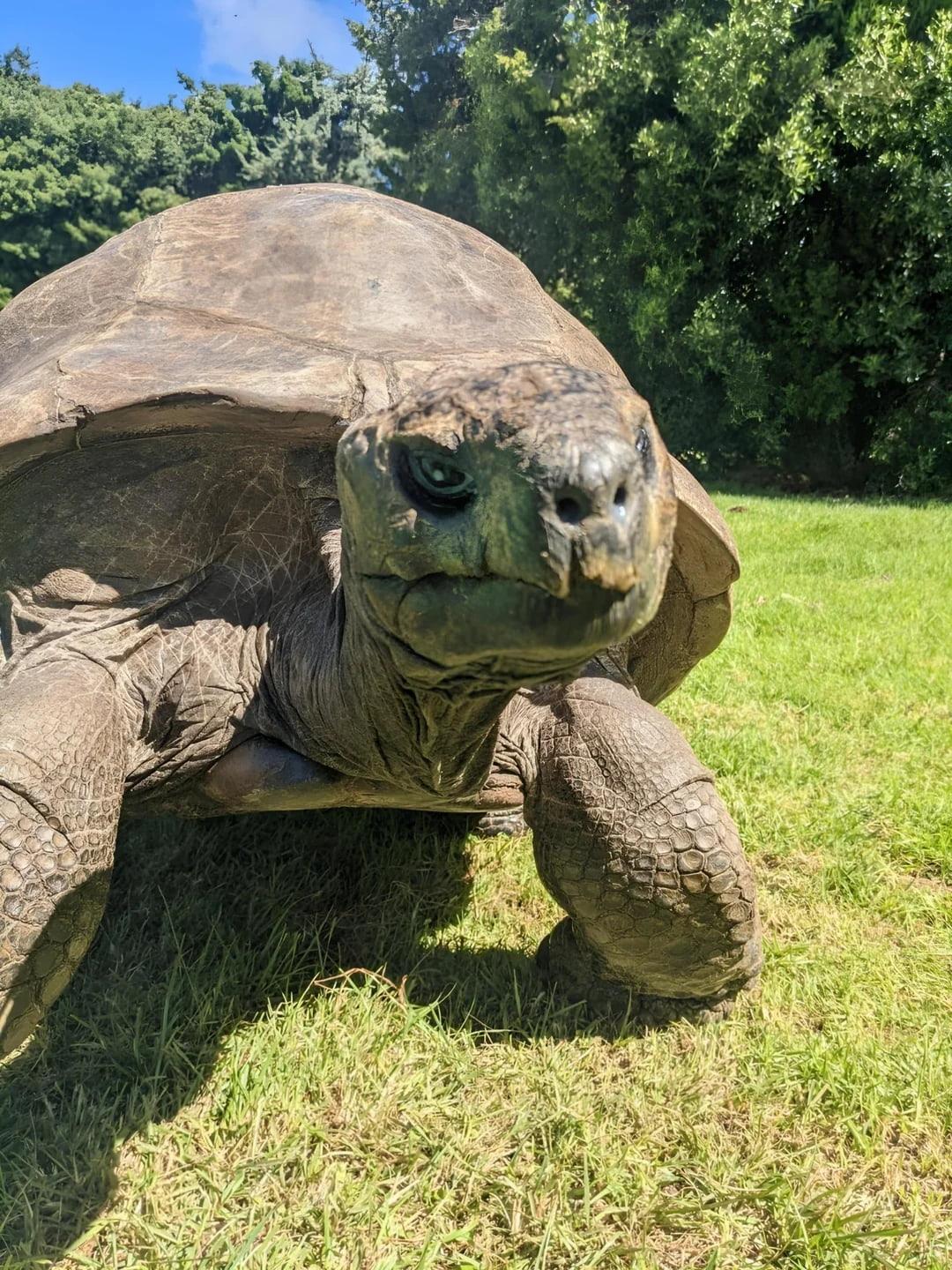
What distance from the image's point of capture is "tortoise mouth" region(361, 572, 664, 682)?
98 centimetres

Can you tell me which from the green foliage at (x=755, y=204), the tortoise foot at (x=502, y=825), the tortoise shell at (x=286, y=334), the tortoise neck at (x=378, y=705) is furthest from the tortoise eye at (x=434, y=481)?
the green foliage at (x=755, y=204)

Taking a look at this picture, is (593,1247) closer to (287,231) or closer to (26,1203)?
(26,1203)

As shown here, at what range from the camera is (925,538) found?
7.39 m

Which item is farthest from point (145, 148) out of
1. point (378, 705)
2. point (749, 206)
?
point (378, 705)

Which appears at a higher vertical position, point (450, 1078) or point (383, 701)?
point (383, 701)

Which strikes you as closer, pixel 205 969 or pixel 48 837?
pixel 48 837

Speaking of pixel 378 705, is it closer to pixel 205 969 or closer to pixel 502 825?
pixel 205 969

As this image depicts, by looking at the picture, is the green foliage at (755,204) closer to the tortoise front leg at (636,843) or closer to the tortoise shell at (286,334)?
the tortoise shell at (286,334)

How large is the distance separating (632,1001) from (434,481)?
60.4 inches

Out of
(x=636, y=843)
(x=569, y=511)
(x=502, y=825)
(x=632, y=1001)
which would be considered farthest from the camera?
(x=502, y=825)

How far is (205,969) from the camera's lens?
87.4 inches

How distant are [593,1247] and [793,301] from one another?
37.8 ft

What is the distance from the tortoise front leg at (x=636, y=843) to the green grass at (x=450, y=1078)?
0.71 ft

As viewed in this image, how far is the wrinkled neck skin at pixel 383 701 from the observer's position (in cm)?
126
